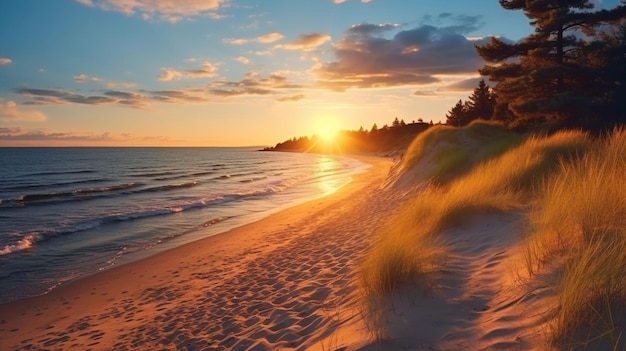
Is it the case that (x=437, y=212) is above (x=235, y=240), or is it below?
above

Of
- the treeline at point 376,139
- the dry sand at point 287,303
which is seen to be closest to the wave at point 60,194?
the dry sand at point 287,303

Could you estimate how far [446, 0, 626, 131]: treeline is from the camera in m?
21.2

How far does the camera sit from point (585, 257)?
360 cm

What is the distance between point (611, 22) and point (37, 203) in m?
33.2

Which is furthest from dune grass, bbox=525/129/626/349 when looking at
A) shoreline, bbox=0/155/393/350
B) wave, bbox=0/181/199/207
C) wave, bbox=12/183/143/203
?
wave, bbox=12/183/143/203

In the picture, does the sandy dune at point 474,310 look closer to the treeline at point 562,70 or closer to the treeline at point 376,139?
the treeline at point 562,70

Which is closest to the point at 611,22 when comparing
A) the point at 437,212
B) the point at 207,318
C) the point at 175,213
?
the point at 437,212

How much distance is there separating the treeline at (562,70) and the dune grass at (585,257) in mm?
16672

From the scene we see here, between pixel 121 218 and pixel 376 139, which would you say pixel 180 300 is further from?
pixel 376 139

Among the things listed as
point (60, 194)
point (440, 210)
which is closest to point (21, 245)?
point (440, 210)

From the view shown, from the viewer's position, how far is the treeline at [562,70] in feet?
69.5

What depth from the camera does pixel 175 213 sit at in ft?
66.5

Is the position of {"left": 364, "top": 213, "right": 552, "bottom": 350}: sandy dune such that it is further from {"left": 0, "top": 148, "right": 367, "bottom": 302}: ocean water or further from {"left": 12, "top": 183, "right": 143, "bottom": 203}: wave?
{"left": 12, "top": 183, "right": 143, "bottom": 203}: wave

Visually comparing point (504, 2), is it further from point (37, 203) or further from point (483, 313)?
point (37, 203)
